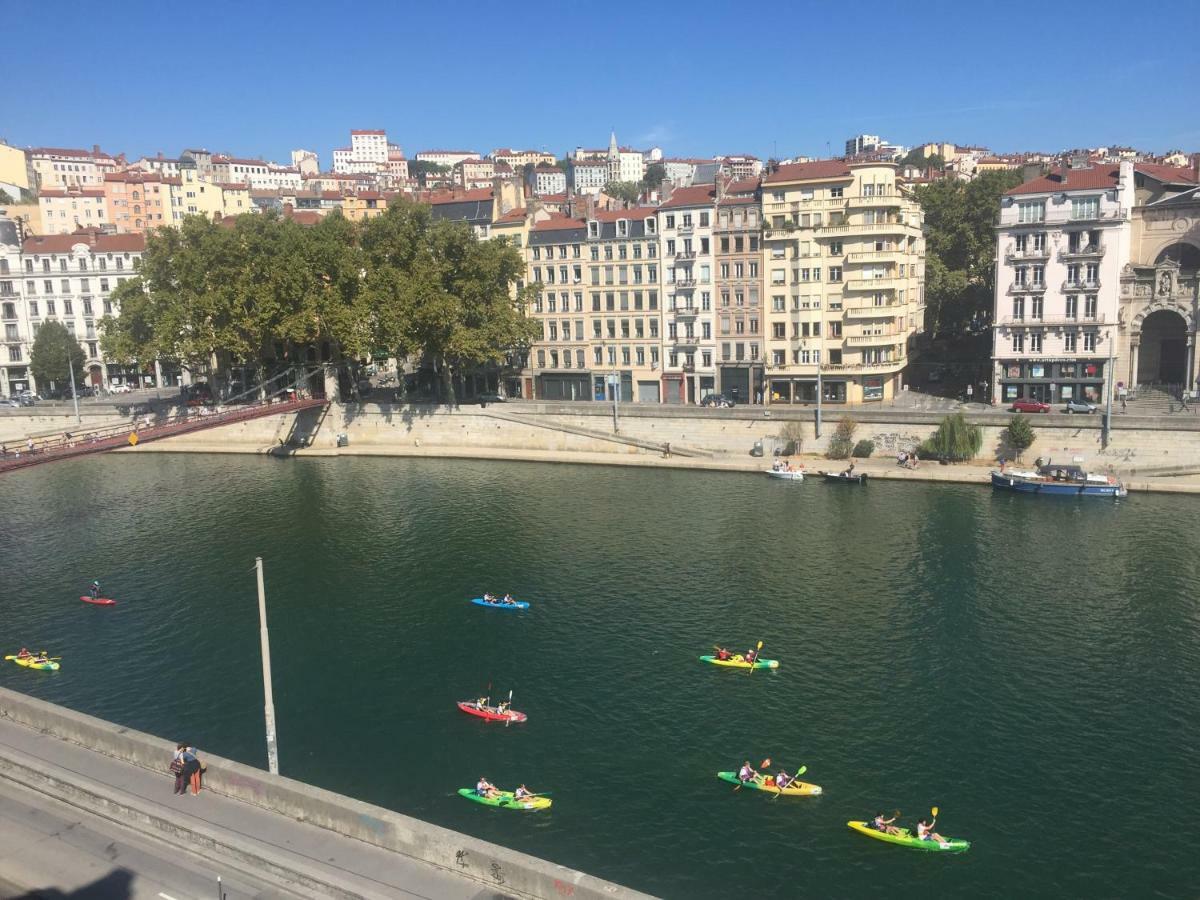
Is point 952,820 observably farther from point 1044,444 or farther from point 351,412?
point 351,412

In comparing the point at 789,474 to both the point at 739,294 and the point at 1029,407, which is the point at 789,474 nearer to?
the point at 1029,407

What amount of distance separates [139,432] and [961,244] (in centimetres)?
8049

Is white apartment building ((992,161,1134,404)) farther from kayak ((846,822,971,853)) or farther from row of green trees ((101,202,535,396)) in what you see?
kayak ((846,822,971,853))

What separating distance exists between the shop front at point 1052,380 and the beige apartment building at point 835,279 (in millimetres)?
9383

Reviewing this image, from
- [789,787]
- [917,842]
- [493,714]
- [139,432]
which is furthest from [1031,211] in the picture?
[139,432]

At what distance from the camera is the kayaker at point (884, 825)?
28.0m

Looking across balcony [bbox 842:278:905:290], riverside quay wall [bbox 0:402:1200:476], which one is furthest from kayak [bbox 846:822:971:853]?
balcony [bbox 842:278:905:290]

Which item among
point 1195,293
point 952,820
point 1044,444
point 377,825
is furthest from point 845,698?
point 1195,293

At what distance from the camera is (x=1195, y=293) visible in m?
75.1

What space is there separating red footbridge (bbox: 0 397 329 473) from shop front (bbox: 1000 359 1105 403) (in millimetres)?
60476

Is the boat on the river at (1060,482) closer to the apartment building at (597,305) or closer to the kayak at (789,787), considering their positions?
the apartment building at (597,305)

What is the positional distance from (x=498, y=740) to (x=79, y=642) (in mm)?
→ 22683

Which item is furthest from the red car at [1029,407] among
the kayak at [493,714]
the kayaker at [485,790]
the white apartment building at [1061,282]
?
the kayaker at [485,790]

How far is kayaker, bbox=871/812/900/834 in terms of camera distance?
2795 centimetres
